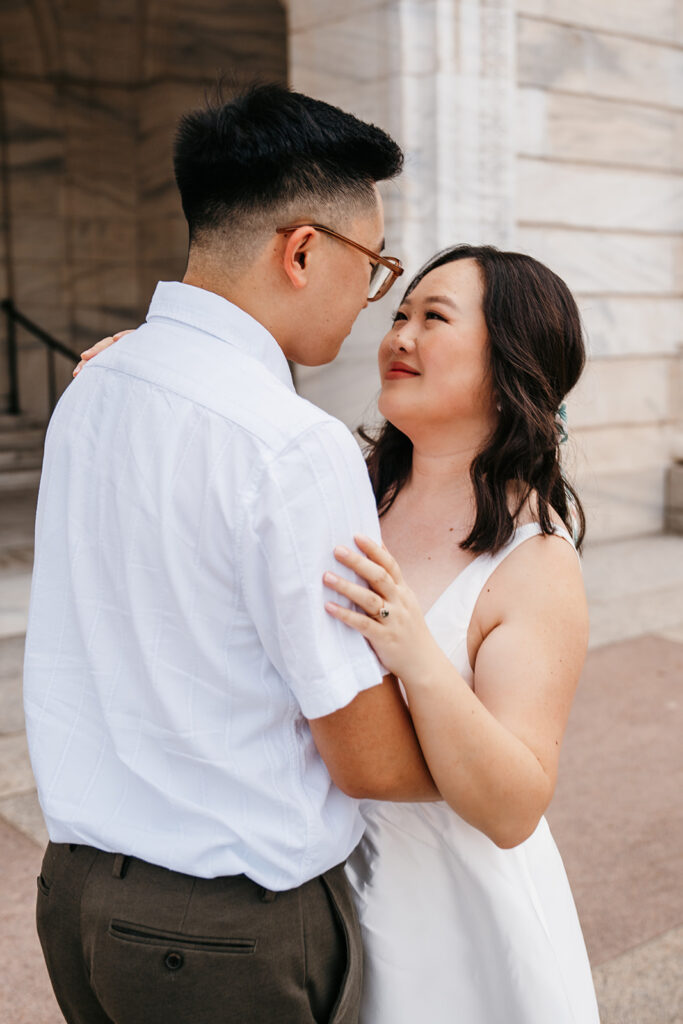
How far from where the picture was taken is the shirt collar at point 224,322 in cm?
145

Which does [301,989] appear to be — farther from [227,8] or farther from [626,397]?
[227,8]

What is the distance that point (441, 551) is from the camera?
81.0 inches

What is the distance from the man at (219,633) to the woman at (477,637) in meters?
0.09

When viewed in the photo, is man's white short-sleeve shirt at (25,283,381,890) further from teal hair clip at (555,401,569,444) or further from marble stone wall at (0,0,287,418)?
marble stone wall at (0,0,287,418)

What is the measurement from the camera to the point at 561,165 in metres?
7.96

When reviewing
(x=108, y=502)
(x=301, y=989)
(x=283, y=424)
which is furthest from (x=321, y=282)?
(x=301, y=989)

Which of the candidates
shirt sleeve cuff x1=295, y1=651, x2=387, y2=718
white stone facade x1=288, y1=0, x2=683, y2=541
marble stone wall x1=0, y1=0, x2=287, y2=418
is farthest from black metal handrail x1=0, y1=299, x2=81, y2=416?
shirt sleeve cuff x1=295, y1=651, x2=387, y2=718

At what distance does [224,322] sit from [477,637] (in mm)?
752

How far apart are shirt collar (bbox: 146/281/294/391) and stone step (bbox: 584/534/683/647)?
489 centimetres

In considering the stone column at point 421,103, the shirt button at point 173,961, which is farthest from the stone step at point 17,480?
the shirt button at point 173,961

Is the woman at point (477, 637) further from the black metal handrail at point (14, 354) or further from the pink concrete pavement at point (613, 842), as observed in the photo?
the black metal handrail at point (14, 354)

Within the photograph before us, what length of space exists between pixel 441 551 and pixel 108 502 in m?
0.84

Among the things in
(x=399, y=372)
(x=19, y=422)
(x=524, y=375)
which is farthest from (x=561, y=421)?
(x=19, y=422)

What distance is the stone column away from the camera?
675 centimetres
